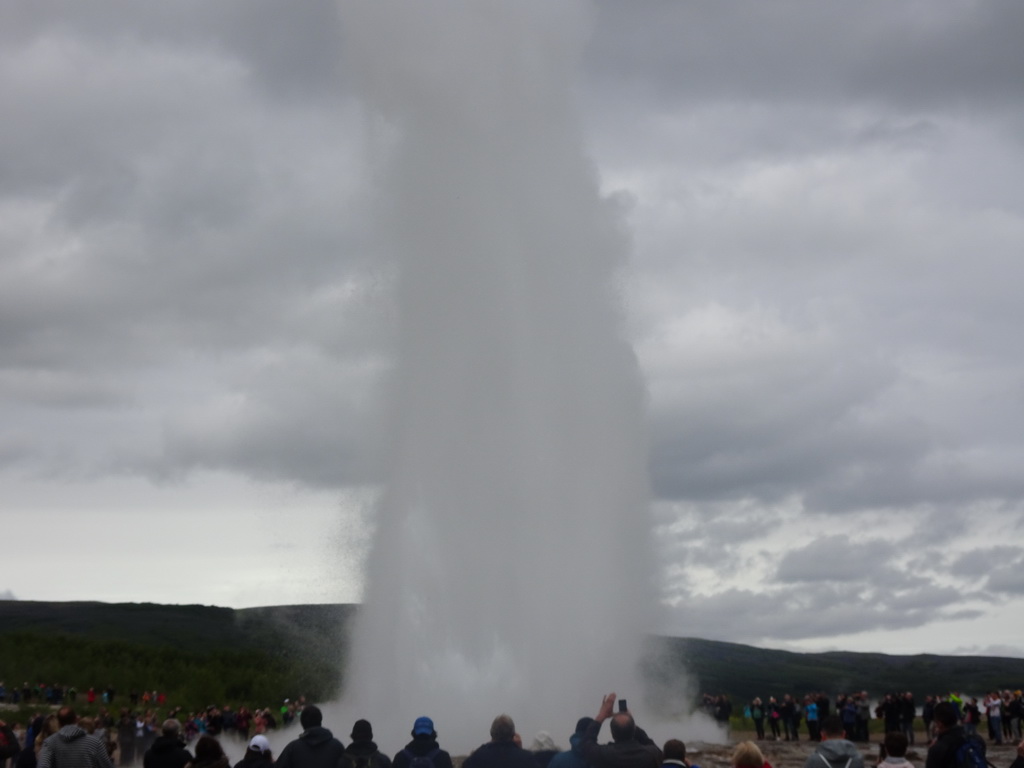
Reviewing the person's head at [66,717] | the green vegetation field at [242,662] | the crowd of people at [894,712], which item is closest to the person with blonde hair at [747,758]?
the person's head at [66,717]

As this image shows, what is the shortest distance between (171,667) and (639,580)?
206 feet

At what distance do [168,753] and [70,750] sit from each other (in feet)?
3.41

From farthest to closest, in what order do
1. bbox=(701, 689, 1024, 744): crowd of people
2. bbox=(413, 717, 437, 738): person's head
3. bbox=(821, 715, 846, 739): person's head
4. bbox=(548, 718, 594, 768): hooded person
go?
bbox=(701, 689, 1024, 744): crowd of people, bbox=(413, 717, 437, 738): person's head, bbox=(548, 718, 594, 768): hooded person, bbox=(821, 715, 846, 739): person's head

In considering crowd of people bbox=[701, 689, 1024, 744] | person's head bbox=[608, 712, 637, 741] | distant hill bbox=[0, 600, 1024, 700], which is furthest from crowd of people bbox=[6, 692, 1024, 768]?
distant hill bbox=[0, 600, 1024, 700]

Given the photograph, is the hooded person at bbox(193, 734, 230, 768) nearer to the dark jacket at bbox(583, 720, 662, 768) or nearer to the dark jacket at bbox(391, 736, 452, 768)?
the dark jacket at bbox(391, 736, 452, 768)

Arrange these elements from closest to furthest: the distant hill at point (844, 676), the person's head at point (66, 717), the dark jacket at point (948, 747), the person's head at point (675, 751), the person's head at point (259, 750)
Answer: the person's head at point (675, 751)
the dark jacket at point (948, 747)
the person's head at point (259, 750)
the person's head at point (66, 717)
the distant hill at point (844, 676)

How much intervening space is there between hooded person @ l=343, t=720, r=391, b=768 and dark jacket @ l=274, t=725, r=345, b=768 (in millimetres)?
133

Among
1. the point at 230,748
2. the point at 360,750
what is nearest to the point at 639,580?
the point at 230,748

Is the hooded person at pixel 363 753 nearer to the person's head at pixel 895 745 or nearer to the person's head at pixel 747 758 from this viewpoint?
the person's head at pixel 747 758

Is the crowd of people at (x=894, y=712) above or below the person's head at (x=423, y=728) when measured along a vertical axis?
below

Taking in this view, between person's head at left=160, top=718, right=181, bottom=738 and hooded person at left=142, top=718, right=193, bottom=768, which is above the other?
person's head at left=160, top=718, right=181, bottom=738

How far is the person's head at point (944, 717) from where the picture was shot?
30.0 feet

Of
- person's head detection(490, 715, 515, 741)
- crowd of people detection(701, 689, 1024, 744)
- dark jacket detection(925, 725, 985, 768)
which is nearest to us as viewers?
dark jacket detection(925, 725, 985, 768)

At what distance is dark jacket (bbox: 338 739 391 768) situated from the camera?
9.75m
